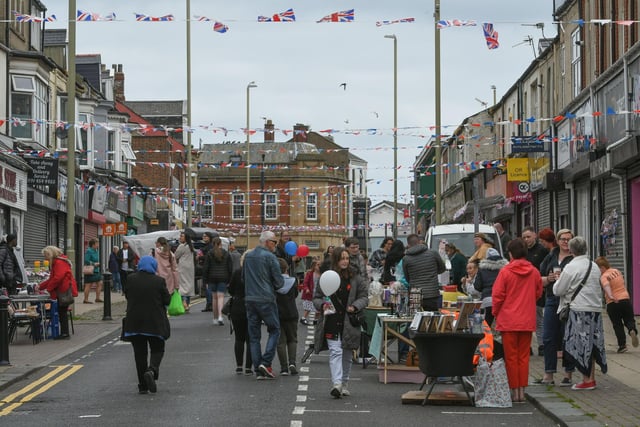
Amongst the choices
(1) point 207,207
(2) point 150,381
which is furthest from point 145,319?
(1) point 207,207

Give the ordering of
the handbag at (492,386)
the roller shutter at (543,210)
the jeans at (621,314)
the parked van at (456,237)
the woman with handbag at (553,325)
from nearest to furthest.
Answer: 1. the handbag at (492,386)
2. the woman with handbag at (553,325)
3. the jeans at (621,314)
4. the parked van at (456,237)
5. the roller shutter at (543,210)

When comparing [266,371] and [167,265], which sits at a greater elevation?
[167,265]

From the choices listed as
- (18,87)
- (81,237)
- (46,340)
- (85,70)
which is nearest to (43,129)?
(18,87)

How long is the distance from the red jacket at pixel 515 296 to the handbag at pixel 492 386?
0.49 metres

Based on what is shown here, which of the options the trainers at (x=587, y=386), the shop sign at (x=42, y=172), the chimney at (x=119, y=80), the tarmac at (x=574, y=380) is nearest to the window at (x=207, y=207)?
the chimney at (x=119, y=80)

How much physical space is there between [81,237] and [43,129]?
8.51 metres

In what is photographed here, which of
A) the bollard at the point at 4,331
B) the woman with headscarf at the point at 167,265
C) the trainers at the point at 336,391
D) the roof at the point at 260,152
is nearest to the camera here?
the trainers at the point at 336,391

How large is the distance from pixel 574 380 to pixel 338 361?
10.1 feet

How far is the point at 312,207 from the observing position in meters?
96.1

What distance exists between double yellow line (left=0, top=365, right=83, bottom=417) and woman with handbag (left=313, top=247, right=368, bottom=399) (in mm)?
3277

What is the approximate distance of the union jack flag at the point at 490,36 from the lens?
886 inches

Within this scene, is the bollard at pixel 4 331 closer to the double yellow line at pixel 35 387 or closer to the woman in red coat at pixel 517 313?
the double yellow line at pixel 35 387

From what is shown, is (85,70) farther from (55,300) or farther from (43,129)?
(55,300)

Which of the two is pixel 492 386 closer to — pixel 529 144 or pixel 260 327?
pixel 260 327
